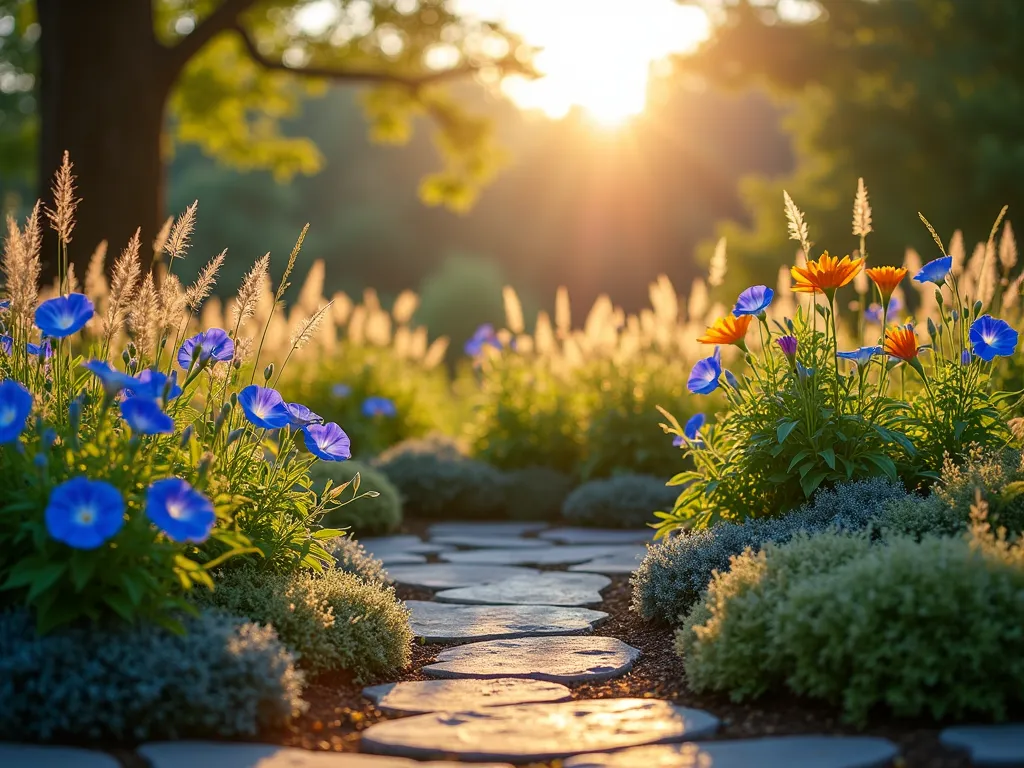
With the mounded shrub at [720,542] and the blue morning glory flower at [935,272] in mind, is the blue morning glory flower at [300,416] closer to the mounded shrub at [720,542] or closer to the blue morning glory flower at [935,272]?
the mounded shrub at [720,542]

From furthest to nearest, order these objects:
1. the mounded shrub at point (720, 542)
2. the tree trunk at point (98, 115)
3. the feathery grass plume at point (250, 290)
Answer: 1. the tree trunk at point (98, 115)
2. the mounded shrub at point (720, 542)
3. the feathery grass plume at point (250, 290)

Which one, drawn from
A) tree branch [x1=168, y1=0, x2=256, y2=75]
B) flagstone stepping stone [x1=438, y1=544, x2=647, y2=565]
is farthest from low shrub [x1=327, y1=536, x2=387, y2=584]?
tree branch [x1=168, y1=0, x2=256, y2=75]

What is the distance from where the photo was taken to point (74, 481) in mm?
2139

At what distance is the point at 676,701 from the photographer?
2516 mm

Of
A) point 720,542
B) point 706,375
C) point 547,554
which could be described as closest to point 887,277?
point 706,375

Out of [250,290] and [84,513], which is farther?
[250,290]

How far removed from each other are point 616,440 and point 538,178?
91.9ft

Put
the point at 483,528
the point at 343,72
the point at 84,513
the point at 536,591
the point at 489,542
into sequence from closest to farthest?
the point at 84,513
the point at 536,591
the point at 489,542
the point at 483,528
the point at 343,72

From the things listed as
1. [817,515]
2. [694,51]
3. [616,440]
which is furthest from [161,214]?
[694,51]

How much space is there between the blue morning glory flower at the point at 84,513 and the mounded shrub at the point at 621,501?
3846mm

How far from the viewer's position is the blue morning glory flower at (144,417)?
7.45 ft

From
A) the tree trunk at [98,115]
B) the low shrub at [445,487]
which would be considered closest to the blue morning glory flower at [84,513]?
the low shrub at [445,487]

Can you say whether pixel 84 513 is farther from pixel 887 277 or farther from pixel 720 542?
pixel 887 277

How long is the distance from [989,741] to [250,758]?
→ 148 cm
